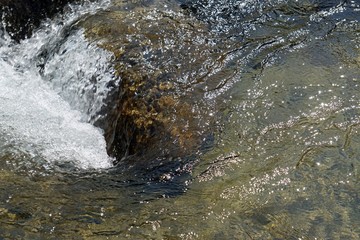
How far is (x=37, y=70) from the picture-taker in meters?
6.28

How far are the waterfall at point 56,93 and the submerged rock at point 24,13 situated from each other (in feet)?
0.41

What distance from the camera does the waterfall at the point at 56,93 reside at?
4.67 metres

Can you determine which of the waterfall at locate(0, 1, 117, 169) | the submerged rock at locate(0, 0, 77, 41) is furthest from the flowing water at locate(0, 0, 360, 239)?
the submerged rock at locate(0, 0, 77, 41)

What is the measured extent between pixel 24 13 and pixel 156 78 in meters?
2.74

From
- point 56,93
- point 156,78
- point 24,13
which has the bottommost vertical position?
point 56,93

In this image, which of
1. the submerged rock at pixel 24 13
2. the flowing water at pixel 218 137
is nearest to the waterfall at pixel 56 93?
the flowing water at pixel 218 137

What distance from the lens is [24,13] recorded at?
684 centimetres

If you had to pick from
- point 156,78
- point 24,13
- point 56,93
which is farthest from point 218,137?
point 24,13

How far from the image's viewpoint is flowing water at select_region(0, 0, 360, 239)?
139 inches

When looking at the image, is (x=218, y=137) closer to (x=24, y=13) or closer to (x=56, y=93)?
(x=56, y=93)

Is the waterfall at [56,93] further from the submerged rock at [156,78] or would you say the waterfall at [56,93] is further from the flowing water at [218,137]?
the submerged rock at [156,78]

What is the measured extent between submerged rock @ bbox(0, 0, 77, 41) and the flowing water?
0.19 metres

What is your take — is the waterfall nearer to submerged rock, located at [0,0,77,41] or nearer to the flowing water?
the flowing water

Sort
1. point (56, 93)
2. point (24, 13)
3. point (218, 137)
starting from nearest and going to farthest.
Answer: point (218, 137), point (56, 93), point (24, 13)
